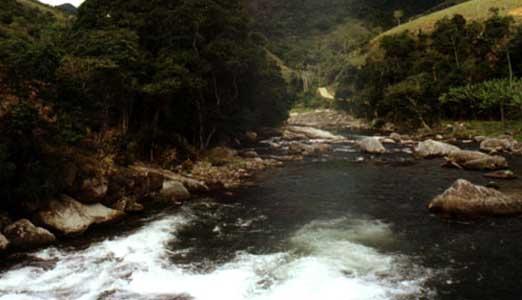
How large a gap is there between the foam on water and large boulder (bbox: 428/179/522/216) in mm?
4617

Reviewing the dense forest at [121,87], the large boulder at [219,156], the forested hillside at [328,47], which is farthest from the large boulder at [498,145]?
the forested hillside at [328,47]

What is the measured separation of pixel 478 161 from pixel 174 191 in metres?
22.3

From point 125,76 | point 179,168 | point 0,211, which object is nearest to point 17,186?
point 0,211

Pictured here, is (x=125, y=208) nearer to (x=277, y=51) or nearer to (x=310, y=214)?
(x=310, y=214)

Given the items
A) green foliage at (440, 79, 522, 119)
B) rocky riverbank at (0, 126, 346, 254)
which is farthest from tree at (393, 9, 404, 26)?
rocky riverbank at (0, 126, 346, 254)

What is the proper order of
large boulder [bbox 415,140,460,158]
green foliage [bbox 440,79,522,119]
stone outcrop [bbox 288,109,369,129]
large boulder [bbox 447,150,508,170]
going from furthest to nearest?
stone outcrop [bbox 288,109,369,129], green foliage [bbox 440,79,522,119], large boulder [bbox 415,140,460,158], large boulder [bbox 447,150,508,170]

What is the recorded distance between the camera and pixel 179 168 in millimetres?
29562

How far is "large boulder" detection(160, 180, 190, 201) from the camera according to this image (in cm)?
2348

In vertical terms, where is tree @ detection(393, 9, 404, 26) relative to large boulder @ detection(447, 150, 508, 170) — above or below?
above

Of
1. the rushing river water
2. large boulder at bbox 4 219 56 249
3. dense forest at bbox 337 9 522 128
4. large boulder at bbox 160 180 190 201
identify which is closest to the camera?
the rushing river water

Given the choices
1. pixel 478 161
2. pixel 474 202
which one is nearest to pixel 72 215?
pixel 474 202

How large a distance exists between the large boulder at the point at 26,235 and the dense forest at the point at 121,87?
1.29 meters

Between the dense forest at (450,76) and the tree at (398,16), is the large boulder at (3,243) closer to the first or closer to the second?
the dense forest at (450,76)

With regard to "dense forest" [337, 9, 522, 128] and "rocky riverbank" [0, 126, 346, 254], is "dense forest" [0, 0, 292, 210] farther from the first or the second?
"dense forest" [337, 9, 522, 128]
